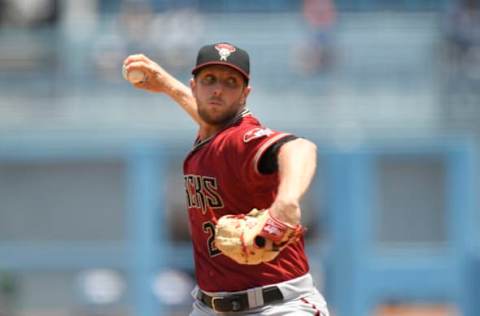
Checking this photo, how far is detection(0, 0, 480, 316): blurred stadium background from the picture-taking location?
13352mm

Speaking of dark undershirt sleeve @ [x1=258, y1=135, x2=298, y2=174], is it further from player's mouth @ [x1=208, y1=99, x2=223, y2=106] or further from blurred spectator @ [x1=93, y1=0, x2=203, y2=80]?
blurred spectator @ [x1=93, y1=0, x2=203, y2=80]

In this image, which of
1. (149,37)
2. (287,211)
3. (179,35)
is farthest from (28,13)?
(287,211)

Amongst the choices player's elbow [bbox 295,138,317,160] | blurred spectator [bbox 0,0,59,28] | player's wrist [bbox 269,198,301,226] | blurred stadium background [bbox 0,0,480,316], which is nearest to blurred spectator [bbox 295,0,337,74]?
blurred stadium background [bbox 0,0,480,316]

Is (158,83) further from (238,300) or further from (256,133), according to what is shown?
(238,300)

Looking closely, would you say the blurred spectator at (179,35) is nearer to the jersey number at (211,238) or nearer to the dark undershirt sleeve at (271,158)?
the jersey number at (211,238)

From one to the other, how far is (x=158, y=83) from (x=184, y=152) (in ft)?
25.4

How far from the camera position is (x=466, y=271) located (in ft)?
38.7

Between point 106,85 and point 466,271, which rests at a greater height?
point 106,85

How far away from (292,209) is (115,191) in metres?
10.2

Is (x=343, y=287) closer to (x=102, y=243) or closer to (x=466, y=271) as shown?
(x=466, y=271)

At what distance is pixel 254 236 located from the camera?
4.09 metres

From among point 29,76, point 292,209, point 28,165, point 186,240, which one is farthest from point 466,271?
point 292,209

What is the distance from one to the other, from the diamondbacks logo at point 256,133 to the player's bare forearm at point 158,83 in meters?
0.90

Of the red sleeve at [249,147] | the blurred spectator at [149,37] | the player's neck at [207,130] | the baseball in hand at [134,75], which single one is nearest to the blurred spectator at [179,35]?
the blurred spectator at [149,37]
